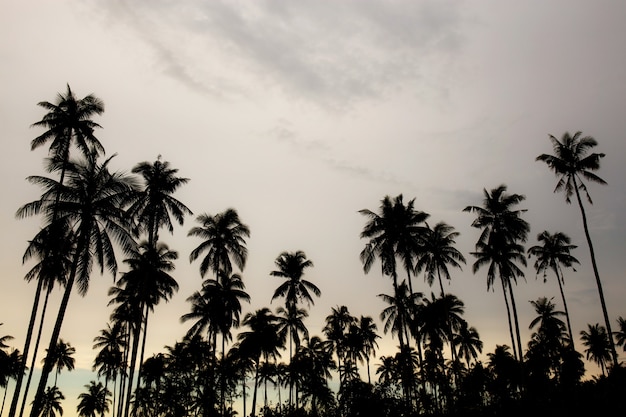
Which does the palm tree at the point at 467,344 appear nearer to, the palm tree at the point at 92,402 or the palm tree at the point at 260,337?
the palm tree at the point at 260,337

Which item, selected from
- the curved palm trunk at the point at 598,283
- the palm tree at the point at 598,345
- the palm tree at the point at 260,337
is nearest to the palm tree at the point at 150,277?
the palm tree at the point at 260,337

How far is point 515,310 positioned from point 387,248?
13.6 m

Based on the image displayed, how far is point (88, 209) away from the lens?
23.9 m

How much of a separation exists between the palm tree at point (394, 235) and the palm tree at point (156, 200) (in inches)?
657

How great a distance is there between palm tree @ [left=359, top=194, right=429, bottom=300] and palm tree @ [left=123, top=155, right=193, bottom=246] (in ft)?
54.8

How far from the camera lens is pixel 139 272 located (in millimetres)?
35062

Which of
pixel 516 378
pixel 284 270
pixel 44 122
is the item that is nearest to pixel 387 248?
pixel 284 270

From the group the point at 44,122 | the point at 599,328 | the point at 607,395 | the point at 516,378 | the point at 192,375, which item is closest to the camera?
the point at 607,395

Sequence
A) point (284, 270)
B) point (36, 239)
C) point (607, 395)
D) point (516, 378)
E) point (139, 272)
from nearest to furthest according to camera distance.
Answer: point (607, 395) → point (36, 239) → point (139, 272) → point (284, 270) → point (516, 378)

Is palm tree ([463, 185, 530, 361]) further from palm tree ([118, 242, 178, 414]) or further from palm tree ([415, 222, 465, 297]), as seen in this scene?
palm tree ([118, 242, 178, 414])

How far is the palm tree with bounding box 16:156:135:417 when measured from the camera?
77.6ft

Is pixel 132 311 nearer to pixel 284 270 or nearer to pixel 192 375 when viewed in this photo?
pixel 192 375

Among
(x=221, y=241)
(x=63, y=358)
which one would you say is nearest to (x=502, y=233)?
(x=221, y=241)

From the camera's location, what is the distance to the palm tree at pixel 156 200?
1249 inches
